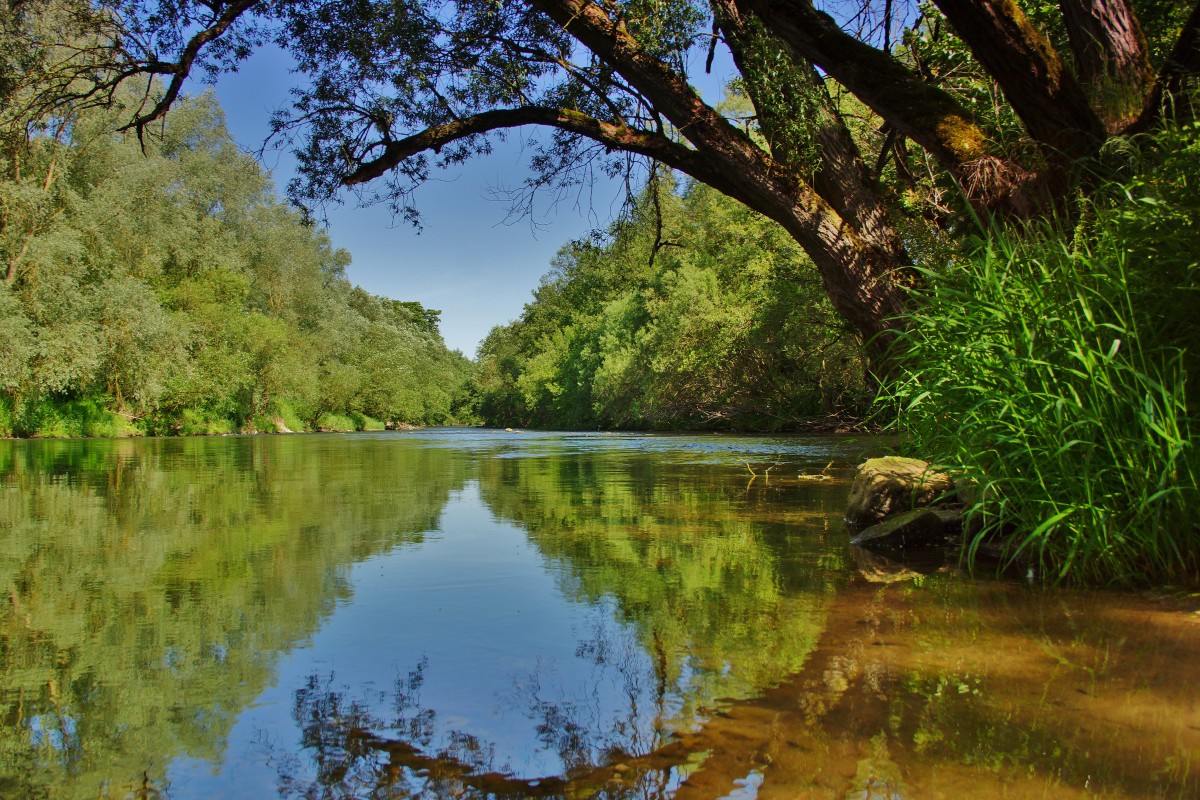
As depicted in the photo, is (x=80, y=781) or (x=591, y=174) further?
(x=591, y=174)

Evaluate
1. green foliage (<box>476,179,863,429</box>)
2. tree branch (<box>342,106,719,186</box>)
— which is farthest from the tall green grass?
green foliage (<box>476,179,863,429</box>)

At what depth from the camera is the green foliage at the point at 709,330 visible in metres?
21.2

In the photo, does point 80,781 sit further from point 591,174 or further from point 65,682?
point 591,174

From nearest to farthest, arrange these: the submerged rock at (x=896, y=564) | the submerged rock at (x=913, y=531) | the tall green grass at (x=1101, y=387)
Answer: the tall green grass at (x=1101, y=387) → the submerged rock at (x=896, y=564) → the submerged rock at (x=913, y=531)

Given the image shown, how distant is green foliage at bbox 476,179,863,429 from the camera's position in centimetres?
2122

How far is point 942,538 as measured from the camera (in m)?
5.66

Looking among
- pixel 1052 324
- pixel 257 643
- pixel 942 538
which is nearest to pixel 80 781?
pixel 257 643

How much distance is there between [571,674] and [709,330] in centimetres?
2866

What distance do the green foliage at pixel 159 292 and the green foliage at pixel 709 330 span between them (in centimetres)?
1538

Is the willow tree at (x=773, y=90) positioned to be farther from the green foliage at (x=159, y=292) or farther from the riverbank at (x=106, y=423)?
the riverbank at (x=106, y=423)

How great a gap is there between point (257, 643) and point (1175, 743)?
3151 millimetres

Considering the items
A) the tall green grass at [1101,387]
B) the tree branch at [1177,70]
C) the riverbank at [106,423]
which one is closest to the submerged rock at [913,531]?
the tall green grass at [1101,387]

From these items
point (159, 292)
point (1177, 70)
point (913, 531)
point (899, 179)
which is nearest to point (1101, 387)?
point (913, 531)

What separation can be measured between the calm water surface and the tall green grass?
393mm
